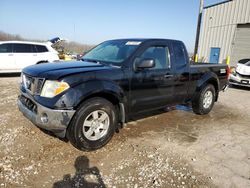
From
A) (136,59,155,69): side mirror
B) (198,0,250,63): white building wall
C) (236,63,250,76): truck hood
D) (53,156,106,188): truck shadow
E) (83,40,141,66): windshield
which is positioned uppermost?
(198,0,250,63): white building wall

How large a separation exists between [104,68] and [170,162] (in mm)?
1812

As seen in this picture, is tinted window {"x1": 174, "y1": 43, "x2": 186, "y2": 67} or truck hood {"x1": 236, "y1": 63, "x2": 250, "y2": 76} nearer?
tinted window {"x1": 174, "y1": 43, "x2": 186, "y2": 67}

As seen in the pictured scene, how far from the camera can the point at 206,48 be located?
18.9 metres

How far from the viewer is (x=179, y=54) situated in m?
4.89

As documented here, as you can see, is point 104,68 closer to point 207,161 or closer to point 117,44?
point 117,44

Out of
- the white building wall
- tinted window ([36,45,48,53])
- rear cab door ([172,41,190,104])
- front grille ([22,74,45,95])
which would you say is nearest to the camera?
front grille ([22,74,45,95])

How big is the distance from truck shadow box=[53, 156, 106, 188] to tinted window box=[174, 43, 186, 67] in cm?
285

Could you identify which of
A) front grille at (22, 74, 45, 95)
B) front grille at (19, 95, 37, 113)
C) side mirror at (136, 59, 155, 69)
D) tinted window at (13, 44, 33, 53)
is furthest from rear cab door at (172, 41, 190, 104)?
tinted window at (13, 44, 33, 53)

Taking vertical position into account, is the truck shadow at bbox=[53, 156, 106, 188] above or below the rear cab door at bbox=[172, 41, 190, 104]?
below

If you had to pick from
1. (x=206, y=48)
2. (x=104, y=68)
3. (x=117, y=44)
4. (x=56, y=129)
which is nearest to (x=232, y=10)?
(x=206, y=48)

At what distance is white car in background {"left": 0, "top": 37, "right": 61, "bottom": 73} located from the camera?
10.8 m

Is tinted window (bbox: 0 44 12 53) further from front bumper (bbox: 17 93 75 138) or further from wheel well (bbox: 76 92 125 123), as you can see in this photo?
wheel well (bbox: 76 92 125 123)

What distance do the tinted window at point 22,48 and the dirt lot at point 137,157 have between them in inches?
271

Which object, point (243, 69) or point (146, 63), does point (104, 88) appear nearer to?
point (146, 63)
